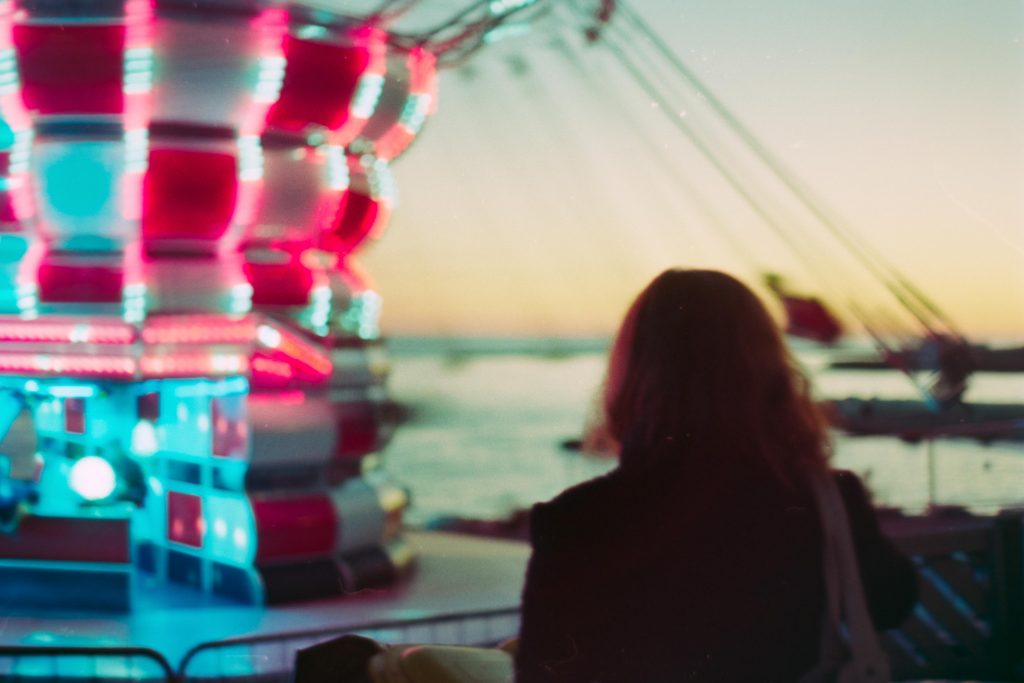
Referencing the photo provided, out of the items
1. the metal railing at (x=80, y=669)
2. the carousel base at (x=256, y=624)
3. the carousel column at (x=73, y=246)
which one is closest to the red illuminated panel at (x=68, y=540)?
the carousel column at (x=73, y=246)

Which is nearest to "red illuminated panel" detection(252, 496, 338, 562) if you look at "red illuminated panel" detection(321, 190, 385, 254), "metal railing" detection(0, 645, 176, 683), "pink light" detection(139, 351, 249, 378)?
"pink light" detection(139, 351, 249, 378)

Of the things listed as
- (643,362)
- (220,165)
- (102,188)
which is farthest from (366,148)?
(643,362)

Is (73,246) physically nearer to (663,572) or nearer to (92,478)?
(92,478)

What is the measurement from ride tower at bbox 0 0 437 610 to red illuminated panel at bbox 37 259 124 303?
11 millimetres

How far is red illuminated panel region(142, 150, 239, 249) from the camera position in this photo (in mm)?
6699

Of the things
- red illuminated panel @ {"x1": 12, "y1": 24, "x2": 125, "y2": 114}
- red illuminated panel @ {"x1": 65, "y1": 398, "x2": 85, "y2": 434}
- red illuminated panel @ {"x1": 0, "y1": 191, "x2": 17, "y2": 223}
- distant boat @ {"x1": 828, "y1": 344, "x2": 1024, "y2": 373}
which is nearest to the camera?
distant boat @ {"x1": 828, "y1": 344, "x2": 1024, "y2": 373}

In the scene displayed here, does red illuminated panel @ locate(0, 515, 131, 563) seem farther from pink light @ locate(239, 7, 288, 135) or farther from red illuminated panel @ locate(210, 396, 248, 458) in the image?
pink light @ locate(239, 7, 288, 135)

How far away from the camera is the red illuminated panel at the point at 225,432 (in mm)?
6977

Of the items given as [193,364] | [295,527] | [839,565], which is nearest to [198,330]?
[193,364]

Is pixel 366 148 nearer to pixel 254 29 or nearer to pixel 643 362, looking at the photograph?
pixel 254 29

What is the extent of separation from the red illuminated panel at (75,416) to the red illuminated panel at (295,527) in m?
1.57

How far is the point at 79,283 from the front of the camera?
22.2 ft

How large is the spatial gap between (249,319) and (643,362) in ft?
17.4

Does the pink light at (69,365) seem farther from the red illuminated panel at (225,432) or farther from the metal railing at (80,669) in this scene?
the metal railing at (80,669)
